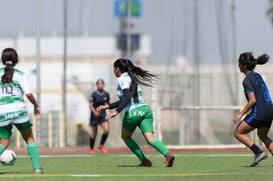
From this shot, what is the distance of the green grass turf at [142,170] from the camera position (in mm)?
14414

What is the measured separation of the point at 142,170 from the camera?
16359 millimetres

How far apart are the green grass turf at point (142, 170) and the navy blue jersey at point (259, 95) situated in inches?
34.8

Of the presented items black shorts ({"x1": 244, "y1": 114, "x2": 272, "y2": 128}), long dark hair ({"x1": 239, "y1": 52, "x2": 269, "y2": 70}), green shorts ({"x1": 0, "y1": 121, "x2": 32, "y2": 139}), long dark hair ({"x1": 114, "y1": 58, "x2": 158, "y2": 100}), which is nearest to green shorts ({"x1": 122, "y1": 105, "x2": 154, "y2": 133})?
long dark hair ({"x1": 114, "y1": 58, "x2": 158, "y2": 100})

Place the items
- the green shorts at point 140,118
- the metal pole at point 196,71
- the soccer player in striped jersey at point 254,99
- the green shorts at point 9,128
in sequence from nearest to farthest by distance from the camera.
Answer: the green shorts at point 9,128
the soccer player in striped jersey at point 254,99
the green shorts at point 140,118
the metal pole at point 196,71

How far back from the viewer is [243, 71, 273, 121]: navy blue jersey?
54.2 feet

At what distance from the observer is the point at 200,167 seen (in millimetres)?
17344

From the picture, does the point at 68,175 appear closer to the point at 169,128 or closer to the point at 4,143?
the point at 4,143

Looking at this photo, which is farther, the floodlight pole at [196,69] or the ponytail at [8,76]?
the floodlight pole at [196,69]

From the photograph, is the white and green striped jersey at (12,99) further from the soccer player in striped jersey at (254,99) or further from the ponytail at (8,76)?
the soccer player in striped jersey at (254,99)

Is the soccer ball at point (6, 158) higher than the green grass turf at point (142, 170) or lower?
higher

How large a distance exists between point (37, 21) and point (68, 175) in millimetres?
17258

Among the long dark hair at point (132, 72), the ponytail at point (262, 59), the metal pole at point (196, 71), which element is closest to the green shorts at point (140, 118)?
the long dark hair at point (132, 72)

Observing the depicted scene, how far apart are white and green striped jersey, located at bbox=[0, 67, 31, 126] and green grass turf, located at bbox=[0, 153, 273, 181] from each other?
2.86ft

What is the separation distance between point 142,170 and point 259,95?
2.32m
